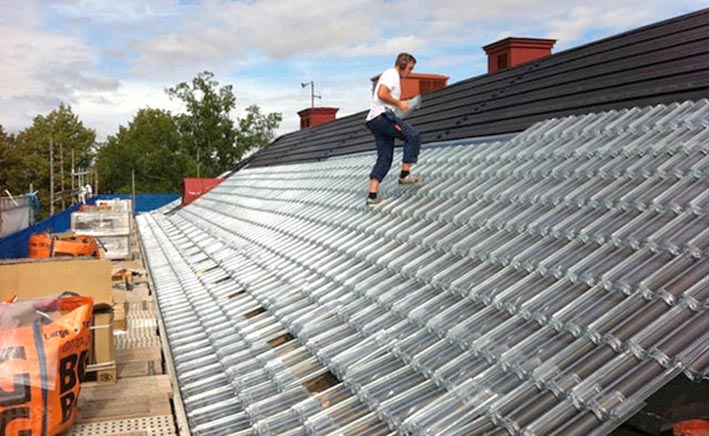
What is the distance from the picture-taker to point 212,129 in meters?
71.2

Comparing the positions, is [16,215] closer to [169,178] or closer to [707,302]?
[707,302]

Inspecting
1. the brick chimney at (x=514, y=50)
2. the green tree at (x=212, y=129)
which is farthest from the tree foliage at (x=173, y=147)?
the brick chimney at (x=514, y=50)

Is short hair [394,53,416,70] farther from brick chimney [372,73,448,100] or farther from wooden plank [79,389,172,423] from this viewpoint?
brick chimney [372,73,448,100]

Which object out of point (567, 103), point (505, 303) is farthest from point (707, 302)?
point (567, 103)

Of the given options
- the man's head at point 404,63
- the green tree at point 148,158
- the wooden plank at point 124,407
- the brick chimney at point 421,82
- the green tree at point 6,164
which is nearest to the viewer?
the wooden plank at point 124,407

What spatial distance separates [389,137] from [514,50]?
827cm

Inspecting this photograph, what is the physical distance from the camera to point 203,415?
15.3 feet

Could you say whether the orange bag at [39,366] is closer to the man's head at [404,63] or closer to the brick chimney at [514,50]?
the man's head at [404,63]

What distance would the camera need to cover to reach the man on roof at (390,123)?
7.36 meters

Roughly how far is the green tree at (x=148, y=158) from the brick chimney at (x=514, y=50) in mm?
57770

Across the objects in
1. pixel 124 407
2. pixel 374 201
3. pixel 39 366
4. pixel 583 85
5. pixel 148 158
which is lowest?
pixel 124 407

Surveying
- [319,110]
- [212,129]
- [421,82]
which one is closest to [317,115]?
[319,110]

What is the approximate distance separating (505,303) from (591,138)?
3.10 metres

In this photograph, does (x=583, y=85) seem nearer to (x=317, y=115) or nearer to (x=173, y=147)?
(x=317, y=115)
